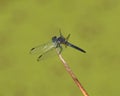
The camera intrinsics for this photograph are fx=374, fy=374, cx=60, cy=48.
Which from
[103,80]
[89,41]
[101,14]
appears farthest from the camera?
[101,14]

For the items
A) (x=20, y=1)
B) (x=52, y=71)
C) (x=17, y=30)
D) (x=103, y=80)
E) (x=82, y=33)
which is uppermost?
(x=20, y=1)

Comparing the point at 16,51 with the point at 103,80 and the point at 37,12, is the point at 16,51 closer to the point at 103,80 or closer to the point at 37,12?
the point at 37,12

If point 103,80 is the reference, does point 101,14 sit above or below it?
above

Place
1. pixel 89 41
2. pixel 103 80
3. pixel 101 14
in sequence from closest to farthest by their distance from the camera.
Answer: pixel 103 80 → pixel 89 41 → pixel 101 14

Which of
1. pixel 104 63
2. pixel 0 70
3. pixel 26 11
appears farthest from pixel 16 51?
pixel 104 63

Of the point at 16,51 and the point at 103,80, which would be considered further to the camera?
the point at 16,51

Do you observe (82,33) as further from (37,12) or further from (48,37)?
(37,12)
